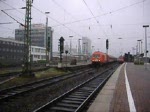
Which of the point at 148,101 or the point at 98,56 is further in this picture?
the point at 98,56

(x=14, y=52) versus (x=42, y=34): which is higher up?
(x=42, y=34)

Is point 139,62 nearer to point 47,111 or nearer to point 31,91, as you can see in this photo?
point 31,91

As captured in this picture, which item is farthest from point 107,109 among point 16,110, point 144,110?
point 16,110

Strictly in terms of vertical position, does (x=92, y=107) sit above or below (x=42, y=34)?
below

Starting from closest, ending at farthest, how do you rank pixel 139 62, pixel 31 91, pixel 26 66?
pixel 31 91 → pixel 26 66 → pixel 139 62

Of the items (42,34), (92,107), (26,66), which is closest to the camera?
(92,107)

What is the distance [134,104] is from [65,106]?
2.96 m

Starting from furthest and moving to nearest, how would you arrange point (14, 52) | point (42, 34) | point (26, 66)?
point (42, 34)
point (14, 52)
point (26, 66)

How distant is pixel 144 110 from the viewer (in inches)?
397

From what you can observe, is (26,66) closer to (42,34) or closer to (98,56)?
(98,56)

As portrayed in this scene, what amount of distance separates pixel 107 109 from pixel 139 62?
7102 centimetres

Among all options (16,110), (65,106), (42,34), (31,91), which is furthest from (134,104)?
(42,34)

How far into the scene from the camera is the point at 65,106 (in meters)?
11.2

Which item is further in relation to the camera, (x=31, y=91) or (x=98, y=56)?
(x=98, y=56)
